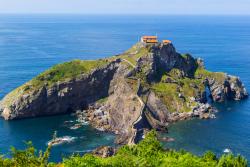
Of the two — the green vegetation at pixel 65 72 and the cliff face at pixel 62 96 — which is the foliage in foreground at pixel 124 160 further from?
the green vegetation at pixel 65 72

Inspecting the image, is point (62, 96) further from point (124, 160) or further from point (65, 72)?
point (124, 160)

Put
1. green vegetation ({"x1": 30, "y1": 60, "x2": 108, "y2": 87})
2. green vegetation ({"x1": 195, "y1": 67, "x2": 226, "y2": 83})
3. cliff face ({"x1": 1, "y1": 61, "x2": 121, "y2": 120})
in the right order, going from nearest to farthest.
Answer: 1. cliff face ({"x1": 1, "y1": 61, "x2": 121, "y2": 120})
2. green vegetation ({"x1": 30, "y1": 60, "x2": 108, "y2": 87})
3. green vegetation ({"x1": 195, "y1": 67, "x2": 226, "y2": 83})

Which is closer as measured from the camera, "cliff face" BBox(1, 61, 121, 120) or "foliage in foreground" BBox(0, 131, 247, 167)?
"foliage in foreground" BBox(0, 131, 247, 167)

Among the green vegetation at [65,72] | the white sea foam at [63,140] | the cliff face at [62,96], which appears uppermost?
the green vegetation at [65,72]

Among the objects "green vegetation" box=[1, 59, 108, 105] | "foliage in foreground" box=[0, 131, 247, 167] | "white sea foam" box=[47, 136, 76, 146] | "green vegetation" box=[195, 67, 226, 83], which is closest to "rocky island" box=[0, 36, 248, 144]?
"green vegetation" box=[1, 59, 108, 105]

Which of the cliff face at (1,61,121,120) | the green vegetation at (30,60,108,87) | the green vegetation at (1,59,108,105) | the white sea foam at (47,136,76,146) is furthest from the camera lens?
the green vegetation at (30,60,108,87)

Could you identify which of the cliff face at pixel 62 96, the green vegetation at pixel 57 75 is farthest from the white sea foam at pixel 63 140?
the green vegetation at pixel 57 75

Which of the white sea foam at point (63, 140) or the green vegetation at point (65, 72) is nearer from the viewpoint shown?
the white sea foam at point (63, 140)

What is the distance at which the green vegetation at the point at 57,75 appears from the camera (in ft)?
487

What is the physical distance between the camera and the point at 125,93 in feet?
474

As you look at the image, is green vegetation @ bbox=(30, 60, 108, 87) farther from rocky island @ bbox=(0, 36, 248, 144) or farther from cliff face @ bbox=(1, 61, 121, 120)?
cliff face @ bbox=(1, 61, 121, 120)

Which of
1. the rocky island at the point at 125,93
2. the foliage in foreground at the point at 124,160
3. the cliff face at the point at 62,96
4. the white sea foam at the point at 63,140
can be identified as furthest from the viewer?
the cliff face at the point at 62,96

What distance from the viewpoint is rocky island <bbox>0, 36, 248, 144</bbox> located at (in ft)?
456

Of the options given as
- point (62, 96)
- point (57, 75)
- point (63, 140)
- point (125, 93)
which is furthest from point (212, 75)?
point (63, 140)
